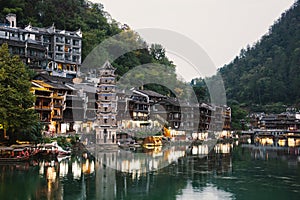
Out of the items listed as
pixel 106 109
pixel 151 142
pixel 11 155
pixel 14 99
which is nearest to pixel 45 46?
pixel 106 109

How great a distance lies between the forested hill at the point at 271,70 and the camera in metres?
146

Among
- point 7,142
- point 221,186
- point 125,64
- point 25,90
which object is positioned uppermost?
point 125,64

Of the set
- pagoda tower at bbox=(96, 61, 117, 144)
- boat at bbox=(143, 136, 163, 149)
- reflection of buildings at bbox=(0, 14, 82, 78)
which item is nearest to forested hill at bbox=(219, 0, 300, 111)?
reflection of buildings at bbox=(0, 14, 82, 78)

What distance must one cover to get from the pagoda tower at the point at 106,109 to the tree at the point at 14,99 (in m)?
13.5

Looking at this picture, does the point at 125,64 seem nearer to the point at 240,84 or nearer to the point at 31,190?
the point at 31,190

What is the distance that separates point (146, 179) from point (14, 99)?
14224 mm

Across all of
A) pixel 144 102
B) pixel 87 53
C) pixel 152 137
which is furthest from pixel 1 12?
pixel 152 137

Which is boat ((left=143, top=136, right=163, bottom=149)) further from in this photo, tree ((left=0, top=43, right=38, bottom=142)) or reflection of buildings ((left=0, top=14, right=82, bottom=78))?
tree ((left=0, top=43, right=38, bottom=142))

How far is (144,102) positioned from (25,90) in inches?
1289

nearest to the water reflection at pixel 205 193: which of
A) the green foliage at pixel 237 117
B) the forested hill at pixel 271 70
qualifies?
the green foliage at pixel 237 117

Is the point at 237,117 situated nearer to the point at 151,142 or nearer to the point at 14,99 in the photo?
the point at 151,142

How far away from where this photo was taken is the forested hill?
145625mm

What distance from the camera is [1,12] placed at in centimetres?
6919

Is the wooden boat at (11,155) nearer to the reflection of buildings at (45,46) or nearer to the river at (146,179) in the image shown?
the river at (146,179)
